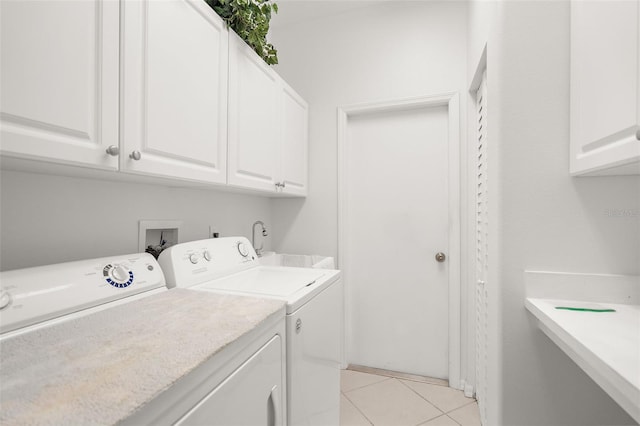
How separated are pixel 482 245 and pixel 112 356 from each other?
171 centimetres

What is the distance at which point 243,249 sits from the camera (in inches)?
66.1

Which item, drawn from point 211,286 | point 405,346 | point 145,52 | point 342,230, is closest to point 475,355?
point 405,346

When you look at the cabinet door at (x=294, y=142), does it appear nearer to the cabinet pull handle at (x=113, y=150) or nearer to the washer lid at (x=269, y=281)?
the washer lid at (x=269, y=281)

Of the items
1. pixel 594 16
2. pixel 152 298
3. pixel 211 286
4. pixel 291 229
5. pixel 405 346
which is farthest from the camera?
pixel 291 229

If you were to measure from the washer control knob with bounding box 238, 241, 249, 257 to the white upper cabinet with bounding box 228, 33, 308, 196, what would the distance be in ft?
1.12

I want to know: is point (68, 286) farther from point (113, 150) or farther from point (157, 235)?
point (157, 235)

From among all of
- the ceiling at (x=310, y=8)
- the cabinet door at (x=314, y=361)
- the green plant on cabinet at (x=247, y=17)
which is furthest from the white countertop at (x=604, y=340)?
the ceiling at (x=310, y=8)

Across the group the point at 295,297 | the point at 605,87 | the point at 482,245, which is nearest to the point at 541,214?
the point at 605,87

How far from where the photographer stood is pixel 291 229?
246 centimetres

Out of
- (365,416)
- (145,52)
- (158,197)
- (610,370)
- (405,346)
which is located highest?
(145,52)

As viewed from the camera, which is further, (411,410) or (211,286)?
(411,410)

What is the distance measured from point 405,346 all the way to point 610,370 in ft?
5.80

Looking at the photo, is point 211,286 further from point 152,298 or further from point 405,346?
point 405,346

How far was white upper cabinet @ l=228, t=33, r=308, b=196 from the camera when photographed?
1.46 meters
